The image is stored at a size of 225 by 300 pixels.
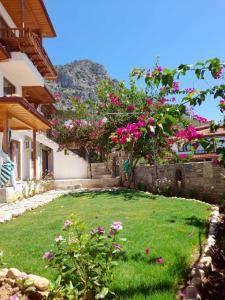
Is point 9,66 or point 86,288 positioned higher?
point 9,66

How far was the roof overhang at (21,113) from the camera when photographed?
1262 cm

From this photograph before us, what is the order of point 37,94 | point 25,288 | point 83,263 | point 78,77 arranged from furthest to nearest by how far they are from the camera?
point 78,77, point 37,94, point 25,288, point 83,263

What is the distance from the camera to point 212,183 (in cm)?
1242

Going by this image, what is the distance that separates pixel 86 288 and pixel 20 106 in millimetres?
10648

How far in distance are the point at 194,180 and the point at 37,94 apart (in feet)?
43.3

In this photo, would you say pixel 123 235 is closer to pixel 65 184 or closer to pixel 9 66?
pixel 9 66

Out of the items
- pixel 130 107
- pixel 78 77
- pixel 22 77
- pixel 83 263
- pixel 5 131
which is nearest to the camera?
pixel 83 263

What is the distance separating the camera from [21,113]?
14.9 metres

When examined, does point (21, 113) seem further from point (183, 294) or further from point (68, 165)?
point (68, 165)

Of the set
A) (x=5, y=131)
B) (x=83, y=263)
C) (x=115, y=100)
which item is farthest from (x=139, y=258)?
(x=115, y=100)

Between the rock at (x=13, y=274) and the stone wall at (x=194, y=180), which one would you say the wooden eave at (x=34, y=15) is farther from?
the rock at (x=13, y=274)

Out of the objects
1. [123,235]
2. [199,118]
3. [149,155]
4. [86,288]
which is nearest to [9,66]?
[149,155]

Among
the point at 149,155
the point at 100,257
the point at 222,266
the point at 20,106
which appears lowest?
the point at 222,266

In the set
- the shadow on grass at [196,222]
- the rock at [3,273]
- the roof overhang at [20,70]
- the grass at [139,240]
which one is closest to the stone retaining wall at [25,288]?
the rock at [3,273]
